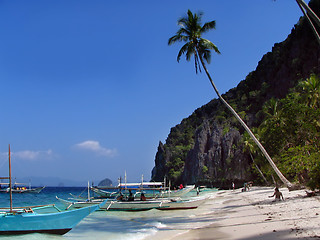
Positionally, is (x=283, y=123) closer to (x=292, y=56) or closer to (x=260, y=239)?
(x=260, y=239)

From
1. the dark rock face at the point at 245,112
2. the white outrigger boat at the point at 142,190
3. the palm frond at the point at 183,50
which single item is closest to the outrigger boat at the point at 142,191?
the white outrigger boat at the point at 142,190

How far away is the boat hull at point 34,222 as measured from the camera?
14633 millimetres

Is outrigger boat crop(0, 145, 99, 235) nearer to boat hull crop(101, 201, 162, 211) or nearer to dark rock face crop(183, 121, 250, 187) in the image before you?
boat hull crop(101, 201, 162, 211)

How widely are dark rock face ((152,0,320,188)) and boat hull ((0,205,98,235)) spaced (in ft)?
170

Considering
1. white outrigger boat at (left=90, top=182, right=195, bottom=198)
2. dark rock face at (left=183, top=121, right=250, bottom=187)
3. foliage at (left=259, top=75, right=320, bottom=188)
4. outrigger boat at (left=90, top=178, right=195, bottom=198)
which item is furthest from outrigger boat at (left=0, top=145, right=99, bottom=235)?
dark rock face at (left=183, top=121, right=250, bottom=187)

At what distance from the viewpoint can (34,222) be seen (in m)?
14.7

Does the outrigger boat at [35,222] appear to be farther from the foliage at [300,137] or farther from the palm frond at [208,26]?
the palm frond at [208,26]

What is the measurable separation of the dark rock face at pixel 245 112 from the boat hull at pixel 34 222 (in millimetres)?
51718

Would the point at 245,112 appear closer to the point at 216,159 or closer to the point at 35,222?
the point at 216,159

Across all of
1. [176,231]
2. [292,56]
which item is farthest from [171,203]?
[292,56]

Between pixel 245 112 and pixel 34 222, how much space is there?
88516 mm

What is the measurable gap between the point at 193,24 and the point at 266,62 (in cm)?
7905

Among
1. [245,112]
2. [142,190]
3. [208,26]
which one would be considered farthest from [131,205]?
[245,112]

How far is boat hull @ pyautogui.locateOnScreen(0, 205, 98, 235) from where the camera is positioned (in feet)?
48.0
